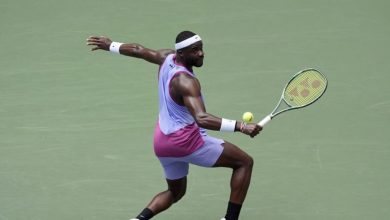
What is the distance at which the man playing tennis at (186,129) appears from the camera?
7418 mm

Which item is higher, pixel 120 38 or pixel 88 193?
pixel 120 38

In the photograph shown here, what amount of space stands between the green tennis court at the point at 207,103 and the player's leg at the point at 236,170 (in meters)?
0.70

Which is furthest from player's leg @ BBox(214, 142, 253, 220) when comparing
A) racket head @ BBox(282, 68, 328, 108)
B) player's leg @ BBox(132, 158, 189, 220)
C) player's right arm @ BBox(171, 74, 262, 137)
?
racket head @ BBox(282, 68, 328, 108)

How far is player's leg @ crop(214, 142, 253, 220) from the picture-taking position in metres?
7.93

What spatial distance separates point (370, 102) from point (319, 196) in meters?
2.41

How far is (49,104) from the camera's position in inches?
441

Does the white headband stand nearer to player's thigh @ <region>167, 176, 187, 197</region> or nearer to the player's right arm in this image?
the player's right arm

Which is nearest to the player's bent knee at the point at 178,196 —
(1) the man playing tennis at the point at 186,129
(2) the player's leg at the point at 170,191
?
(2) the player's leg at the point at 170,191

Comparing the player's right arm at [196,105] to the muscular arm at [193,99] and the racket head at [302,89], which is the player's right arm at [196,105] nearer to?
the muscular arm at [193,99]

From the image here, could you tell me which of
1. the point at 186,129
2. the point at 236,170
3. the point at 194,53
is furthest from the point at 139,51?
the point at 236,170

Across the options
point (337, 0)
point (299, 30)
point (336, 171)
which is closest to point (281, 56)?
point (299, 30)

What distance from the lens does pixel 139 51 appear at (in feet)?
27.9

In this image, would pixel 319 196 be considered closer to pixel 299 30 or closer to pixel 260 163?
pixel 260 163

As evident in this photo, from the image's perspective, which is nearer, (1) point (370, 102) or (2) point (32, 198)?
(2) point (32, 198)
